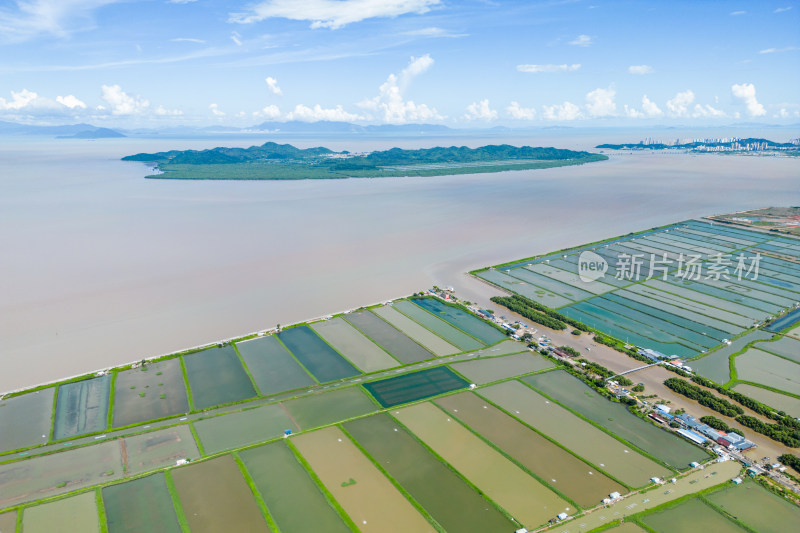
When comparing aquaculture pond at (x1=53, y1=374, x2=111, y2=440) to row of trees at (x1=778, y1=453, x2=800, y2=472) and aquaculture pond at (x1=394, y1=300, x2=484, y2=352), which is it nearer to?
aquaculture pond at (x1=394, y1=300, x2=484, y2=352)

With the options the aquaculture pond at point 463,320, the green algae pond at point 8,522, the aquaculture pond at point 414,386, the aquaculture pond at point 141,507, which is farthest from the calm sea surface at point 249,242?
the aquaculture pond at point 141,507

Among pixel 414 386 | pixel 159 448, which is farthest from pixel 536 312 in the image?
pixel 159 448

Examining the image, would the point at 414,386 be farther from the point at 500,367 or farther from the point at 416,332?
the point at 416,332

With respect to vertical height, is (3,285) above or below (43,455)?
above

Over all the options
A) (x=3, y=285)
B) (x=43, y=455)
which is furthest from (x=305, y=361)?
(x=3, y=285)

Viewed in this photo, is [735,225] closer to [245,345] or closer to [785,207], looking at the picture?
[785,207]

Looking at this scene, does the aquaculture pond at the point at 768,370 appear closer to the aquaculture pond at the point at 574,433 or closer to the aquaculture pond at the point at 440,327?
the aquaculture pond at the point at 574,433

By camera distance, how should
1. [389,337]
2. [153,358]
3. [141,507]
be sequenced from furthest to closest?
[389,337]
[153,358]
[141,507]
